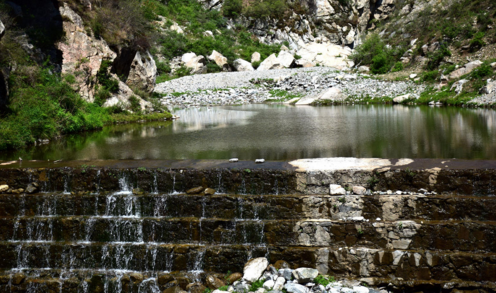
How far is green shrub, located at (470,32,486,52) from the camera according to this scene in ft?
117

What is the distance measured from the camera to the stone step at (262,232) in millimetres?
7871

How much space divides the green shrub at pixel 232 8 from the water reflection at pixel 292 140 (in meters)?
65.9

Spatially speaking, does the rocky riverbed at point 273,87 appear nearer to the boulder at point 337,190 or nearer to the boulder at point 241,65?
the boulder at point 241,65

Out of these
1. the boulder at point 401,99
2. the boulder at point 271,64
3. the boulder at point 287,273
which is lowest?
the boulder at point 287,273

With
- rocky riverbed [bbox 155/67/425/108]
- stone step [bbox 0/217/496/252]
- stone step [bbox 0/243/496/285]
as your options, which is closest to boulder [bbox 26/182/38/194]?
stone step [bbox 0/217/496/252]

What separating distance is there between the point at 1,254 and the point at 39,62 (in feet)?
49.2

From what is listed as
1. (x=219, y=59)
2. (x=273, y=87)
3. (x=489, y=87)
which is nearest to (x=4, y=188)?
(x=489, y=87)

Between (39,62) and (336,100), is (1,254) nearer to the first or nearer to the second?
(39,62)

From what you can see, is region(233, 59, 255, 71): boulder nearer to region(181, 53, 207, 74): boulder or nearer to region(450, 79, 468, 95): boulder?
region(181, 53, 207, 74): boulder

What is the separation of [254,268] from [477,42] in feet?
122

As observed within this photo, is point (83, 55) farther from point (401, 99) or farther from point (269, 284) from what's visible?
point (401, 99)

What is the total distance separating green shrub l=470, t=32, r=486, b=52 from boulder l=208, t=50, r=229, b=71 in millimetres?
34218

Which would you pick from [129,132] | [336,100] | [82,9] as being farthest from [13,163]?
[336,100]

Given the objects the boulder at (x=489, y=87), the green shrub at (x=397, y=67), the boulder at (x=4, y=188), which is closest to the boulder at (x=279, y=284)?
the boulder at (x=4, y=188)
